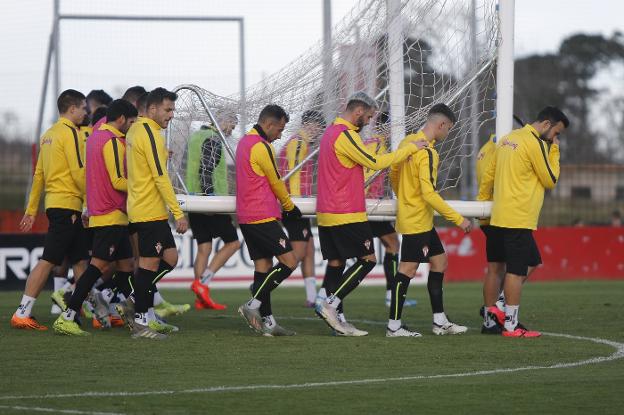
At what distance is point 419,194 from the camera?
434 inches

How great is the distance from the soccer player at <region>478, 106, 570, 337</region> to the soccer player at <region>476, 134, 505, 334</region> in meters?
0.30

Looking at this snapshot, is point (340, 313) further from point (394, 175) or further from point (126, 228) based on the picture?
point (126, 228)

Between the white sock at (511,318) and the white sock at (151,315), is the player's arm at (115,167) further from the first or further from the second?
the white sock at (511,318)

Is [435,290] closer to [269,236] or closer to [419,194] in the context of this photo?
[419,194]

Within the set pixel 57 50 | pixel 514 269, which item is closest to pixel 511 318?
pixel 514 269

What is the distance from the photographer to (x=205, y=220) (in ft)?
47.5

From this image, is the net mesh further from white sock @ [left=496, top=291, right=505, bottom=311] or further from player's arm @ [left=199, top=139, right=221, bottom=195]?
white sock @ [left=496, top=291, right=505, bottom=311]

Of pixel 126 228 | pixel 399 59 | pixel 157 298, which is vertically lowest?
pixel 157 298

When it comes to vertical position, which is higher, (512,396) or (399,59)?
(399,59)

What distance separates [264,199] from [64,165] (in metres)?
2.24

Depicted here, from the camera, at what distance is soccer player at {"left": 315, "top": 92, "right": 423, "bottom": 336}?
1085 centimetres

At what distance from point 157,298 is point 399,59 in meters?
4.00

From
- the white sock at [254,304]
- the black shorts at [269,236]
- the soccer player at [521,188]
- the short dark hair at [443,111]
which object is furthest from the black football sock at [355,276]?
the short dark hair at [443,111]

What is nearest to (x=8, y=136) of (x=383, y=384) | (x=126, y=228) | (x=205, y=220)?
(x=205, y=220)
